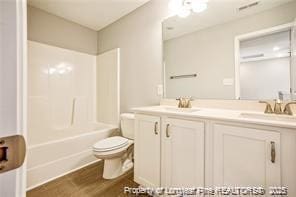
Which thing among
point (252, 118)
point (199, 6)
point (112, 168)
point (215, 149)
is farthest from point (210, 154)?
point (199, 6)

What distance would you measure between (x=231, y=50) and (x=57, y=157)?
2.35 metres

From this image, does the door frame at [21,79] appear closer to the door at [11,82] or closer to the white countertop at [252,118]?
the door at [11,82]

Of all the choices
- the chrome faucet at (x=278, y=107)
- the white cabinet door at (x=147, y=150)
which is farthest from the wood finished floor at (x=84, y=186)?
the chrome faucet at (x=278, y=107)

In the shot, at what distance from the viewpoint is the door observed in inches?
13.9

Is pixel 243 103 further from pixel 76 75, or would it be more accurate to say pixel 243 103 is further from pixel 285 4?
pixel 76 75

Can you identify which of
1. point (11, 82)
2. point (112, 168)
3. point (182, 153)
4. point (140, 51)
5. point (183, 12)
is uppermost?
point (183, 12)

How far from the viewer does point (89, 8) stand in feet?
7.45

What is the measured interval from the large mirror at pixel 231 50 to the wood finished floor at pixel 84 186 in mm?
1217

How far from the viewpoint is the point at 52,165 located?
1874 millimetres

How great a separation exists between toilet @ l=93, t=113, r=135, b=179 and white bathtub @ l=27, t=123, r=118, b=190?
1.38ft

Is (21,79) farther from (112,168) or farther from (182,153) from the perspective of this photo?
(112,168)

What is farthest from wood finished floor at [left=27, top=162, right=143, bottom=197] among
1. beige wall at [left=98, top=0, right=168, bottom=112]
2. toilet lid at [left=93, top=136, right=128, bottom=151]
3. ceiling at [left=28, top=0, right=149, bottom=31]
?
ceiling at [left=28, top=0, right=149, bottom=31]

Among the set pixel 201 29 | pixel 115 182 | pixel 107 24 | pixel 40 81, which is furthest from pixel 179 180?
pixel 107 24

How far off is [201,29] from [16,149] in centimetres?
185
